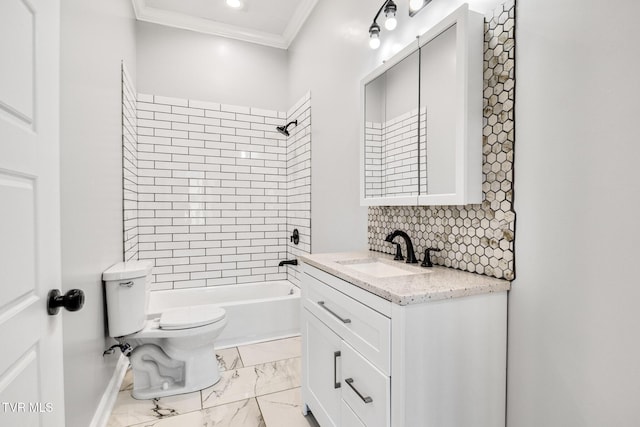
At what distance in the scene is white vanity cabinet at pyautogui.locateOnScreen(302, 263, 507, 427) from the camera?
1024 millimetres

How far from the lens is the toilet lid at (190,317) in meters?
2.09

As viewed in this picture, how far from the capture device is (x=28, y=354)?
78cm

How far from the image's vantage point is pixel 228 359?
8.31 ft

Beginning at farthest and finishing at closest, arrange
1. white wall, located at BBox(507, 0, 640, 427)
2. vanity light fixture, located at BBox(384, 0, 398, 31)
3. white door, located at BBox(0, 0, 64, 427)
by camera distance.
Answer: vanity light fixture, located at BBox(384, 0, 398, 31), white wall, located at BBox(507, 0, 640, 427), white door, located at BBox(0, 0, 64, 427)

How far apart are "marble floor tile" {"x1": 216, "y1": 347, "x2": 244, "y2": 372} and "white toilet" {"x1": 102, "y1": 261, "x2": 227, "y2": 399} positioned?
0.21 m

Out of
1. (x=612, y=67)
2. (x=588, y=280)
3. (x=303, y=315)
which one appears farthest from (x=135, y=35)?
(x=588, y=280)

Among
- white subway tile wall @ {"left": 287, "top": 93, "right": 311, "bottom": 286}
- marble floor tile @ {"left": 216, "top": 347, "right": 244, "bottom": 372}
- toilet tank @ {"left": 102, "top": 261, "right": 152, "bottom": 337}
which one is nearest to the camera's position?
toilet tank @ {"left": 102, "top": 261, "right": 152, "bottom": 337}

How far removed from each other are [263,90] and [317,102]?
100 centimetres

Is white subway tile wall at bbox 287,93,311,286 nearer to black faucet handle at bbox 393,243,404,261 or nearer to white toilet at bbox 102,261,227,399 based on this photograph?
white toilet at bbox 102,261,227,399

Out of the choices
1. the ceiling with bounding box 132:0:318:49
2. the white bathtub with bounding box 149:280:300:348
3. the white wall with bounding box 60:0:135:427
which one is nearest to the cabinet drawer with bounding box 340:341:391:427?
the white wall with bounding box 60:0:135:427

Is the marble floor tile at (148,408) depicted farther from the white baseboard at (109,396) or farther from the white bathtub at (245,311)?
the white bathtub at (245,311)

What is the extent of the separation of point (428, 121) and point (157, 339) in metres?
2.13

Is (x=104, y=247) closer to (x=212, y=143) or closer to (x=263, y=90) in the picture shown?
(x=212, y=143)

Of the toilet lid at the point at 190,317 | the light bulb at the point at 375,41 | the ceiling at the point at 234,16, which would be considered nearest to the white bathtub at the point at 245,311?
the toilet lid at the point at 190,317
